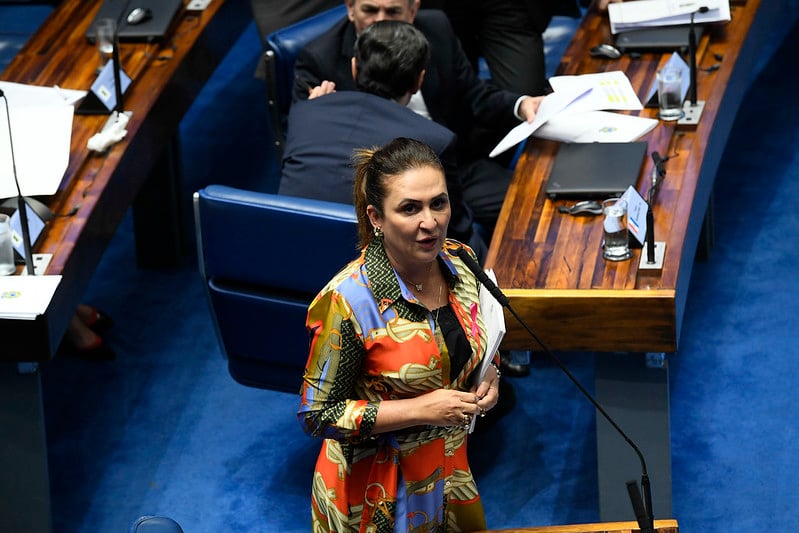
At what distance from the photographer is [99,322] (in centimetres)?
466

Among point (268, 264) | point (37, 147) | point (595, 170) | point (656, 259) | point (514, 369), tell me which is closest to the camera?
point (656, 259)

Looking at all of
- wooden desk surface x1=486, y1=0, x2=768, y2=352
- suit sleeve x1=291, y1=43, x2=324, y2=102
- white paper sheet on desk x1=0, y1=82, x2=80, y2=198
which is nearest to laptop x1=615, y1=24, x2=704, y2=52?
wooden desk surface x1=486, y1=0, x2=768, y2=352

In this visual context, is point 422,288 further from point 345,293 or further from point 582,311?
point 582,311

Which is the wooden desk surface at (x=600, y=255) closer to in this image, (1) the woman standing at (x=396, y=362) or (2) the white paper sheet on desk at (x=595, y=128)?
(2) the white paper sheet on desk at (x=595, y=128)

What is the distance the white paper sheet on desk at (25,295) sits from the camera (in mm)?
3342

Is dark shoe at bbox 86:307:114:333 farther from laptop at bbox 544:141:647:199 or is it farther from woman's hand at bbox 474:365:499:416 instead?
woman's hand at bbox 474:365:499:416

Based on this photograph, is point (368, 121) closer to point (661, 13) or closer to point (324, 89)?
point (324, 89)

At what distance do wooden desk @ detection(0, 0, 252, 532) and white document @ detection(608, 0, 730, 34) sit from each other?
137cm

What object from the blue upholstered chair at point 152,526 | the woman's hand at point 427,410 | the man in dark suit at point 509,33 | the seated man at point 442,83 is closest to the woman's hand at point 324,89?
the seated man at point 442,83

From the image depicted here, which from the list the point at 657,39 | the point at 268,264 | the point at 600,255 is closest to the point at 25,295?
the point at 268,264

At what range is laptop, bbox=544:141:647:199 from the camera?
144 inches

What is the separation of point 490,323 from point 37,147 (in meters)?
1.79

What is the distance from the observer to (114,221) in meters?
3.98

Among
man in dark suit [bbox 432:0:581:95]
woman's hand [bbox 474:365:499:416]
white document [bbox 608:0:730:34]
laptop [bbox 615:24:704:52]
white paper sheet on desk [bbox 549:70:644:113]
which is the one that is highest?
Result: woman's hand [bbox 474:365:499:416]
